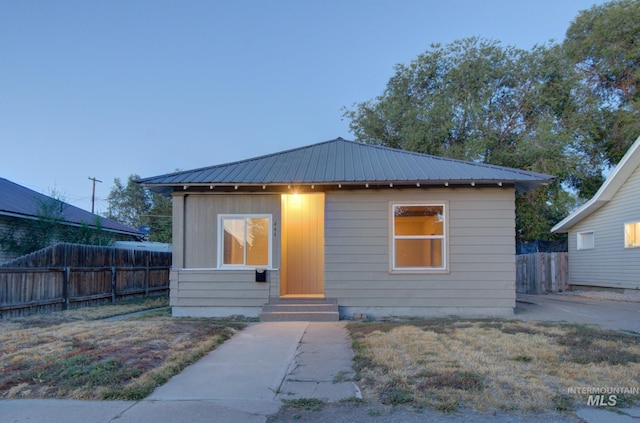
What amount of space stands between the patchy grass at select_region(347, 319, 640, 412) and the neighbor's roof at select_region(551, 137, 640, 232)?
29.8 feet

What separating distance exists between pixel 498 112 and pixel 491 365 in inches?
739

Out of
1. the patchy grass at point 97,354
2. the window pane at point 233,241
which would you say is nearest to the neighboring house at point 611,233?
the window pane at point 233,241

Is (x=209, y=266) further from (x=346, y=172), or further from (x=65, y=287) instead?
(x=65, y=287)

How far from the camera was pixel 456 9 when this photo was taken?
54.0 ft

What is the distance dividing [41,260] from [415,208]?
9.00m

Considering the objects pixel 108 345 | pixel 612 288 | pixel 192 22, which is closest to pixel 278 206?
pixel 108 345

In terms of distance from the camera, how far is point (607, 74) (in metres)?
23.6

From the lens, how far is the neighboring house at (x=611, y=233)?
1471 centimetres

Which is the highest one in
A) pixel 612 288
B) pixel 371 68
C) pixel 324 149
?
pixel 371 68

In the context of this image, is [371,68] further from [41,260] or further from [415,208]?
[41,260]

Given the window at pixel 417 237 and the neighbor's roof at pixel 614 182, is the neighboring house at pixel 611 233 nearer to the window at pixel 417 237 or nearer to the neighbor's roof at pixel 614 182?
the neighbor's roof at pixel 614 182

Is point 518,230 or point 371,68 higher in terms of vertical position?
point 371,68

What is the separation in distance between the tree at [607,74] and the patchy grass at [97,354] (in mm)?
20103

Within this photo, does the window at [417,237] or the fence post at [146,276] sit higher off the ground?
the window at [417,237]
